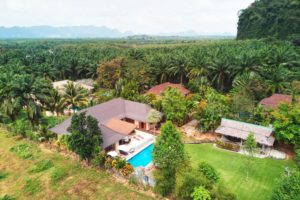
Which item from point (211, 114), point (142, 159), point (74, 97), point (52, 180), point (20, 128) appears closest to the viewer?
point (52, 180)

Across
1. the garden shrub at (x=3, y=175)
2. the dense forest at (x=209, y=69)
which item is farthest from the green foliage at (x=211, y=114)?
the garden shrub at (x=3, y=175)

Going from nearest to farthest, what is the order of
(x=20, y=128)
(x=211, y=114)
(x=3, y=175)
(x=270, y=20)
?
(x=3, y=175), (x=211, y=114), (x=20, y=128), (x=270, y=20)

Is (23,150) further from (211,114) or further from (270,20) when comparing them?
(270,20)

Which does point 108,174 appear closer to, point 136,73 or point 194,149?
point 194,149

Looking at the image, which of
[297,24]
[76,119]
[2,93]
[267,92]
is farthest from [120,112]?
[297,24]

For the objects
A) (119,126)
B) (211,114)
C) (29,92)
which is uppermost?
(29,92)

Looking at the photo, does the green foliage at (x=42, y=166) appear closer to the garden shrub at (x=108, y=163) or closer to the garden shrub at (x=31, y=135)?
the garden shrub at (x=31, y=135)

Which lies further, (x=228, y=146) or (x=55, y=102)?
(x=55, y=102)

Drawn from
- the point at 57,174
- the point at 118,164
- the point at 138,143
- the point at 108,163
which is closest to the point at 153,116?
the point at 138,143
